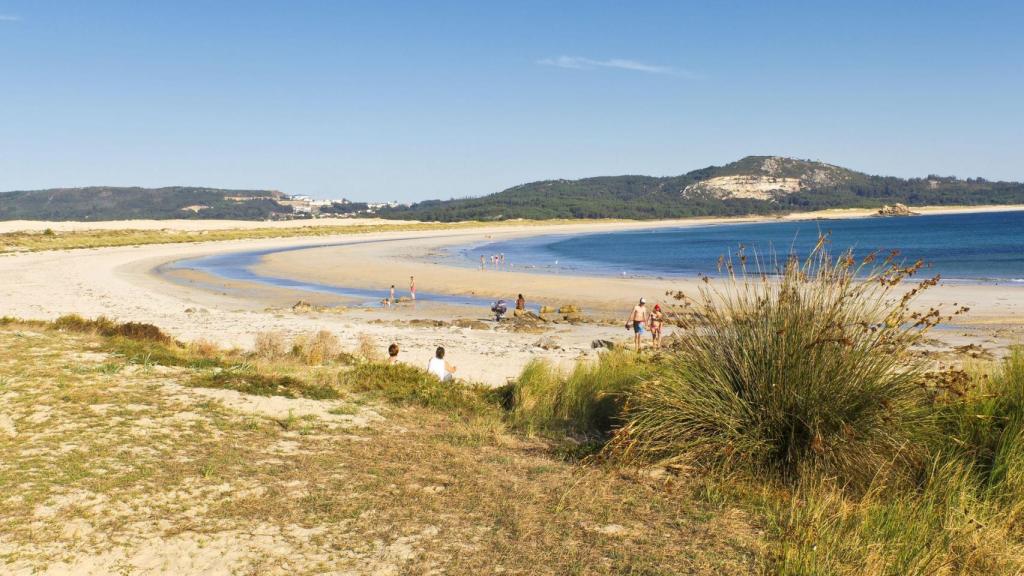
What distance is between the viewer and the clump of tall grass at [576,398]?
7797 mm

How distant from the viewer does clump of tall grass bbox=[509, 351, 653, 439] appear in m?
7.80

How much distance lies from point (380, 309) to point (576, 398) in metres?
18.8

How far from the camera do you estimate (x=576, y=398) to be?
8.47m

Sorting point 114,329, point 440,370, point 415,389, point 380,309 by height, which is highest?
point 114,329

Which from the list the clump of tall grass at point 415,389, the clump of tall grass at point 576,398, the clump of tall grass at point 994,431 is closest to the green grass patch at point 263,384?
the clump of tall grass at point 415,389

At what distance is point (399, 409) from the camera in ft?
27.9

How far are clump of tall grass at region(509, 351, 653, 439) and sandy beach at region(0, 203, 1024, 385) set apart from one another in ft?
11.3

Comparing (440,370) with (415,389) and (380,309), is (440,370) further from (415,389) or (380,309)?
(380,309)

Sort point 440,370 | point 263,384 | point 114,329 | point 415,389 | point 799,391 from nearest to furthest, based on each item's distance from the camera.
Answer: point 799,391 < point 263,384 < point 415,389 < point 440,370 < point 114,329

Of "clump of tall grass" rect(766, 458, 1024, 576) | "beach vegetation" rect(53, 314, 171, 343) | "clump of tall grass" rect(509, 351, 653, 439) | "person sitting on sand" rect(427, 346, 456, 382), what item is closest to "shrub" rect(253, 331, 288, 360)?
"beach vegetation" rect(53, 314, 171, 343)

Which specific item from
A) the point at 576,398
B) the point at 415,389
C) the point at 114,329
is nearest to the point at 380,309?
the point at 114,329

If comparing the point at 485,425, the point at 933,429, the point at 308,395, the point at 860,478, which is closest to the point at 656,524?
the point at 860,478

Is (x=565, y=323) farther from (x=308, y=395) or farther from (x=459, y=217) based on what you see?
(x=459, y=217)

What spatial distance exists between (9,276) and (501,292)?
79.8 feet
